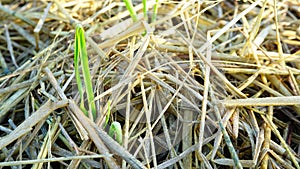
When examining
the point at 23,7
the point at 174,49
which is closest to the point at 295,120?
the point at 174,49

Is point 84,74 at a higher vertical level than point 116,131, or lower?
higher

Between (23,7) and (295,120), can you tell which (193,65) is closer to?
(295,120)

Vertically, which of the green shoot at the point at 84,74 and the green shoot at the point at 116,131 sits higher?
the green shoot at the point at 84,74

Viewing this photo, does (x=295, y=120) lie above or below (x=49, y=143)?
below

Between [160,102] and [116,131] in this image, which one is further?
[160,102]
